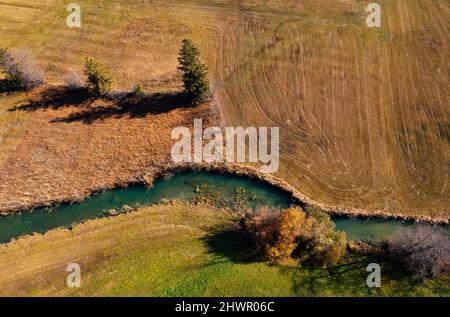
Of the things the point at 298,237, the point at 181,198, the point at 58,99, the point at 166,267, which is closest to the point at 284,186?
the point at 298,237

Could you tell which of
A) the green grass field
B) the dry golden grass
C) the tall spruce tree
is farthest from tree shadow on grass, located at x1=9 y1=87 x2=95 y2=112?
the green grass field

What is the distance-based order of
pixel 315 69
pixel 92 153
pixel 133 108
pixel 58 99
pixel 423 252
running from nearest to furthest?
1. pixel 423 252
2. pixel 92 153
3. pixel 133 108
4. pixel 58 99
5. pixel 315 69

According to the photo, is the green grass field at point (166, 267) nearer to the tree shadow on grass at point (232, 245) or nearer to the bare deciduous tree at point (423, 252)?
the tree shadow on grass at point (232, 245)

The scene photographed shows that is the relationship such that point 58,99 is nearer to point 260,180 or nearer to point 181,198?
point 181,198

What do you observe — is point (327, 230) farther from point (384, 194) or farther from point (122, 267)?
point (122, 267)

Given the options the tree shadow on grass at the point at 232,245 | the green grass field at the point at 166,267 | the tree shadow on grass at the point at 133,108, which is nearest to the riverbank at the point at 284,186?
the green grass field at the point at 166,267
